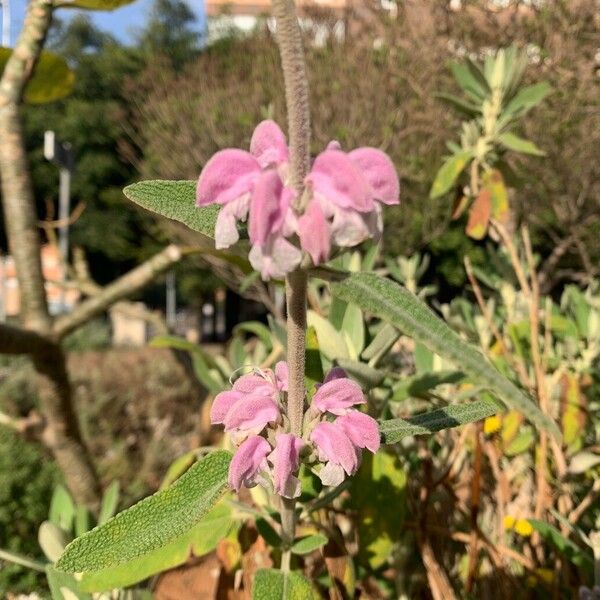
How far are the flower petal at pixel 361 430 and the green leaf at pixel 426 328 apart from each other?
2.9 inches

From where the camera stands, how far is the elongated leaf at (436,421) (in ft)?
A: 1.05

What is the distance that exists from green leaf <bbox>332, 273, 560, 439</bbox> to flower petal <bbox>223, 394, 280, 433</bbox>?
0.08 m

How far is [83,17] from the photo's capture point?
11375 mm

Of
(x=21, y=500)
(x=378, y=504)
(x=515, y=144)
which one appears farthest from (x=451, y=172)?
(x=21, y=500)

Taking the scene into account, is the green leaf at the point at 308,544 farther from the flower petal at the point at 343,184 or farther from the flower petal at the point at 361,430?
the flower petal at the point at 343,184

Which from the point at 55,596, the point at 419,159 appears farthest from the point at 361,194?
the point at 419,159

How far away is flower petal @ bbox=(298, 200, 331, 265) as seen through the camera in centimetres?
23

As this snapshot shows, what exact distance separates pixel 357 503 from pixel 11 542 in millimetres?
1084

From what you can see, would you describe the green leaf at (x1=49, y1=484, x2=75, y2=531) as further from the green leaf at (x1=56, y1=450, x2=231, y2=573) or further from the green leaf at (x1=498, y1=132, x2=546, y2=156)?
the green leaf at (x1=498, y1=132, x2=546, y2=156)

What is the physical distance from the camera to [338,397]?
317 mm

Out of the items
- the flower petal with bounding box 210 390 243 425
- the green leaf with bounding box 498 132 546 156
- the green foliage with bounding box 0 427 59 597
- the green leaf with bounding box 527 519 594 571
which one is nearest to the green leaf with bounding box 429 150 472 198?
the green leaf with bounding box 498 132 546 156

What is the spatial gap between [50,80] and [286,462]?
85 centimetres

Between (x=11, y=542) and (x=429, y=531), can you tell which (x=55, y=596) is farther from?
(x=11, y=542)

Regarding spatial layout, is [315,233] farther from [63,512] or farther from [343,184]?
[63,512]
